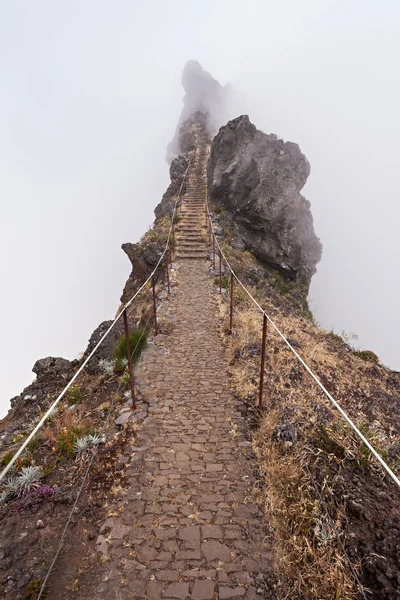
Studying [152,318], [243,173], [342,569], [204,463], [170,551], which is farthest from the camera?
[243,173]

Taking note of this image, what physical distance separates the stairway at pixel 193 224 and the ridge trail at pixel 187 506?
11.3 meters

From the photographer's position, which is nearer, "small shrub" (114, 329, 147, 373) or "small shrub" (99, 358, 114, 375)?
"small shrub" (114, 329, 147, 373)

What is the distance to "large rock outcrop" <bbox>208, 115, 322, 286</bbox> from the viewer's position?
2180 cm

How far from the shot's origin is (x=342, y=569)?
3072 millimetres

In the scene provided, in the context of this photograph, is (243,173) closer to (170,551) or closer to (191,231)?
(191,231)

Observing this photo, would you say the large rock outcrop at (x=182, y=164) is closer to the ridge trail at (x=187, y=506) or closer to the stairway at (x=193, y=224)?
the stairway at (x=193, y=224)

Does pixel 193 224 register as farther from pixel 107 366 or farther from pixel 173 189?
pixel 107 366

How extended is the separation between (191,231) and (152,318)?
444 inches

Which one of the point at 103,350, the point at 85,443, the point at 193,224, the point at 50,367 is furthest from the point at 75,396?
the point at 193,224

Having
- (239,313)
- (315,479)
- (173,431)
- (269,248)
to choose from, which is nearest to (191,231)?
(269,248)

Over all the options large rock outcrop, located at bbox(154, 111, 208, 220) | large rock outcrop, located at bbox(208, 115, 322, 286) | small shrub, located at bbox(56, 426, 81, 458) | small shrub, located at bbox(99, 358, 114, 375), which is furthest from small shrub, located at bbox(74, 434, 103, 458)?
large rock outcrop, located at bbox(154, 111, 208, 220)

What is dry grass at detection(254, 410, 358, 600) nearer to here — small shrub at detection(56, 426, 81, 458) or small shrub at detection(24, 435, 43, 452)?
small shrub at detection(56, 426, 81, 458)

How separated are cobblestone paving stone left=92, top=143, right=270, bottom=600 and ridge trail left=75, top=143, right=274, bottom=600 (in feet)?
0.03

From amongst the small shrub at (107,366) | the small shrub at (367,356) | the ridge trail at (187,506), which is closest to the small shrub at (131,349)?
the small shrub at (107,366)
